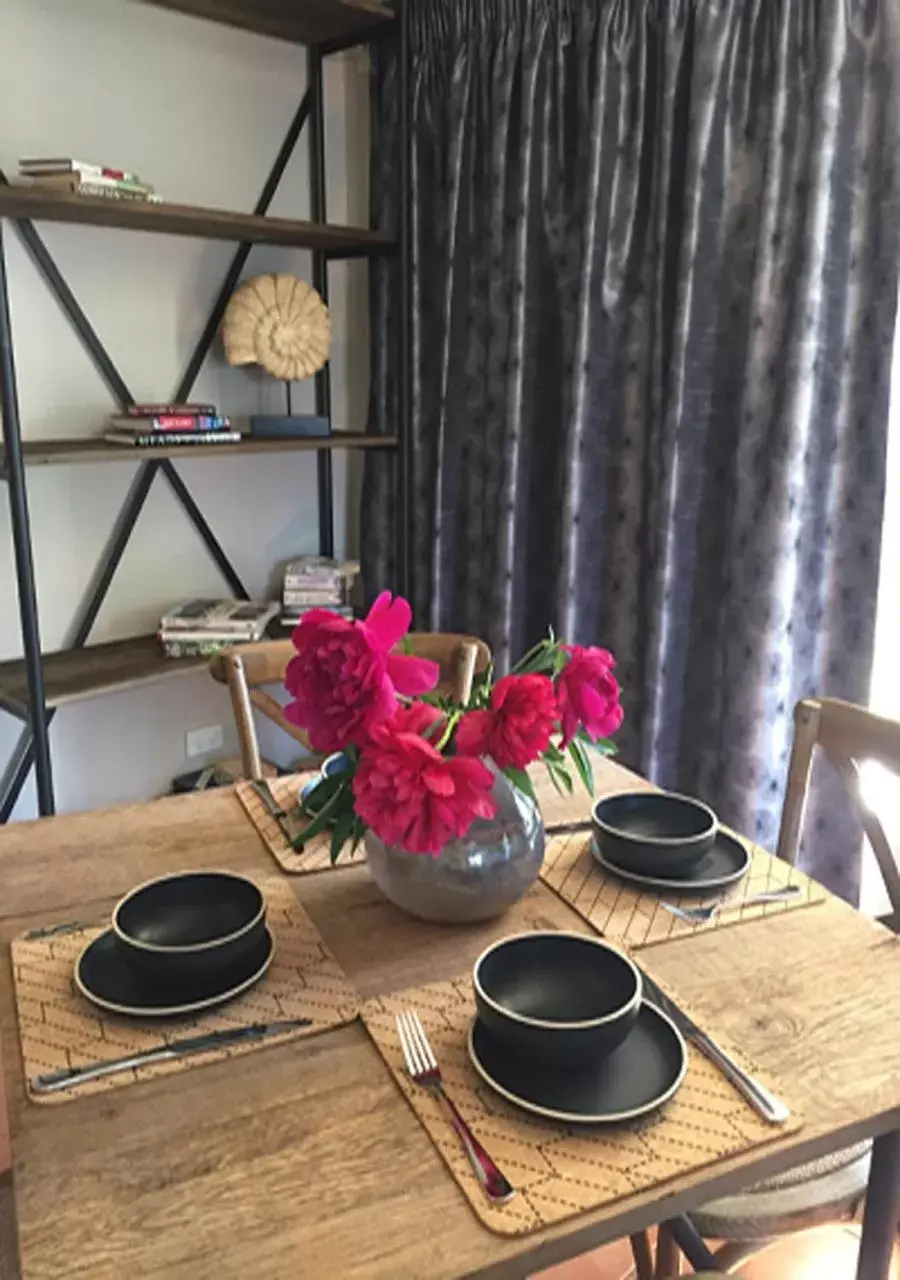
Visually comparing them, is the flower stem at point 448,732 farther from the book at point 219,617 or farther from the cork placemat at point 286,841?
the book at point 219,617

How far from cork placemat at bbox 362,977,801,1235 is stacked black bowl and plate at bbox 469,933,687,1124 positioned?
0.02 m

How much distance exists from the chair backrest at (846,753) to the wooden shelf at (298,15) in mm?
2028

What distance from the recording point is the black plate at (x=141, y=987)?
1045 mm

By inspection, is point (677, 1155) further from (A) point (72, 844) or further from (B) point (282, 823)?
(A) point (72, 844)

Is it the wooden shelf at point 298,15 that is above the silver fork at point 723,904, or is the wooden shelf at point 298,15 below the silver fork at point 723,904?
above

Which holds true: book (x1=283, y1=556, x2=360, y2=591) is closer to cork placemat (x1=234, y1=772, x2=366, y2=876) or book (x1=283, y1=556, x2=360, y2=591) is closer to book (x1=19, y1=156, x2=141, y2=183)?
book (x1=19, y1=156, x2=141, y2=183)

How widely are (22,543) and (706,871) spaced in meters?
1.54

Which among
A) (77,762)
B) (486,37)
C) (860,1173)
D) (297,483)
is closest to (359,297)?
(297,483)

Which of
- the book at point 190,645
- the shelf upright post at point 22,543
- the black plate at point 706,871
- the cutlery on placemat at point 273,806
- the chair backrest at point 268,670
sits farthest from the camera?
the book at point 190,645

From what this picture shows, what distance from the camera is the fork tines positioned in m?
0.97

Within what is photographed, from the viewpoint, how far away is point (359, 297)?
3170mm

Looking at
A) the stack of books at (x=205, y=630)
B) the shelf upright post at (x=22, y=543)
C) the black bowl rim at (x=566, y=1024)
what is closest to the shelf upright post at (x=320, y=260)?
the stack of books at (x=205, y=630)

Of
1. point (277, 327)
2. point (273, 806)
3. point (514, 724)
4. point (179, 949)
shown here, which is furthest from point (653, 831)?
point (277, 327)

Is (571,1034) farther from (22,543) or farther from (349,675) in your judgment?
(22,543)
